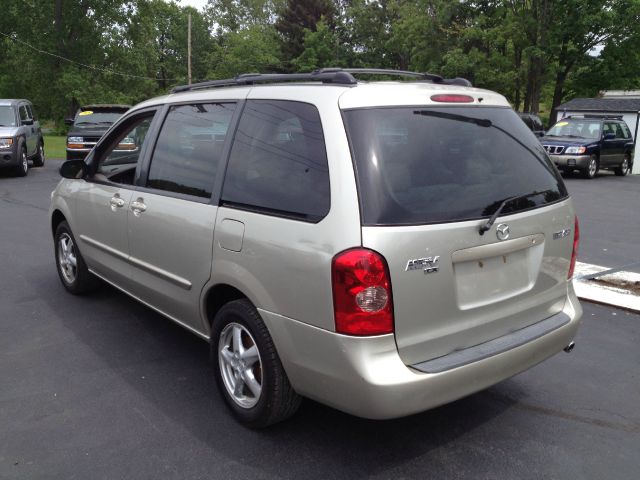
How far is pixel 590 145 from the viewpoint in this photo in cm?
1822

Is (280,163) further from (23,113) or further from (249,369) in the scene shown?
(23,113)

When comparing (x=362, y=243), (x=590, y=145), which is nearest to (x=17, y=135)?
(x=362, y=243)

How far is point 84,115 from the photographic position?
59.0 ft

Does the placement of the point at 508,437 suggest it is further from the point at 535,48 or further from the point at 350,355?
the point at 535,48

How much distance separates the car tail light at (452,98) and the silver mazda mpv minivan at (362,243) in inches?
0.7

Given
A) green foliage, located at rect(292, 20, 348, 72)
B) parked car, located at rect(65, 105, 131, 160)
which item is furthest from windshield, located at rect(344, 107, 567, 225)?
green foliage, located at rect(292, 20, 348, 72)

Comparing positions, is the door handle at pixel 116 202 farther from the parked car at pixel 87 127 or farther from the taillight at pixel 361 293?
the parked car at pixel 87 127

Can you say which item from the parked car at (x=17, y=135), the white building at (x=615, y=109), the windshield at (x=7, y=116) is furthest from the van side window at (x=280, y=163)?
the white building at (x=615, y=109)

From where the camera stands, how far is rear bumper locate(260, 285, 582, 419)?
2633mm

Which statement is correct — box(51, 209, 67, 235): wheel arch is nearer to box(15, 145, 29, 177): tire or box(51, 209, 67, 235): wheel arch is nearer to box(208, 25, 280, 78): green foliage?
box(15, 145, 29, 177): tire

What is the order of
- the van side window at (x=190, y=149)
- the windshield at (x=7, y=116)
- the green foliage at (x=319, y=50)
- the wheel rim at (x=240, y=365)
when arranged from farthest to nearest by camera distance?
the green foliage at (x=319, y=50), the windshield at (x=7, y=116), the van side window at (x=190, y=149), the wheel rim at (x=240, y=365)

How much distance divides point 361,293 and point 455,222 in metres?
0.58

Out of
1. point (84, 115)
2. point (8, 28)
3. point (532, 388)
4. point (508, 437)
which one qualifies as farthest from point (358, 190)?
point (8, 28)

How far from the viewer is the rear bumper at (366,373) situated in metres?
2.63
